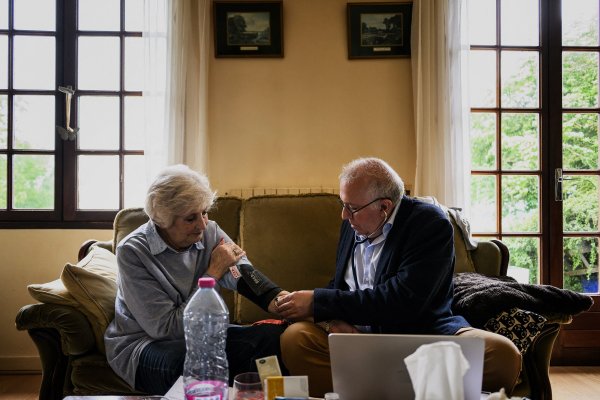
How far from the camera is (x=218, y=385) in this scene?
1243 millimetres

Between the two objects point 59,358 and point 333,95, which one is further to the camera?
point 333,95

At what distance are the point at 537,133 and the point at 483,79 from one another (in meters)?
0.50

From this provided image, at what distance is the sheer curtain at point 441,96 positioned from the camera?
314 cm

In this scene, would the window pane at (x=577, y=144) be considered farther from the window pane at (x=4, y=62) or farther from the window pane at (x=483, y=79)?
the window pane at (x=4, y=62)

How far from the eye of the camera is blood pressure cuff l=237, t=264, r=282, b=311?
1.99 metres

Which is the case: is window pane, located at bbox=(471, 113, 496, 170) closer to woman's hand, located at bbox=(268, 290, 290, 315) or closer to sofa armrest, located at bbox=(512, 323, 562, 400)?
sofa armrest, located at bbox=(512, 323, 562, 400)

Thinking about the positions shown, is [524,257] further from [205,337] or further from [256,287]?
[205,337]

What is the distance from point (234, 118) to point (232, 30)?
54 cm

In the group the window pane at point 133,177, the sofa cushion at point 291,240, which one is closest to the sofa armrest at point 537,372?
the sofa cushion at point 291,240

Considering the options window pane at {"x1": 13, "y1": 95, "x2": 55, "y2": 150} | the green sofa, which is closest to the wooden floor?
the green sofa

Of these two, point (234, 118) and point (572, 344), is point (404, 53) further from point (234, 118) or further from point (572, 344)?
point (572, 344)

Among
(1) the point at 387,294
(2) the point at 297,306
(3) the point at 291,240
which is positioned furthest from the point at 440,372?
(3) the point at 291,240

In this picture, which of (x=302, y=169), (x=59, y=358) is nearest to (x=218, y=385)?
(x=59, y=358)

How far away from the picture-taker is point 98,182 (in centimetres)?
330
